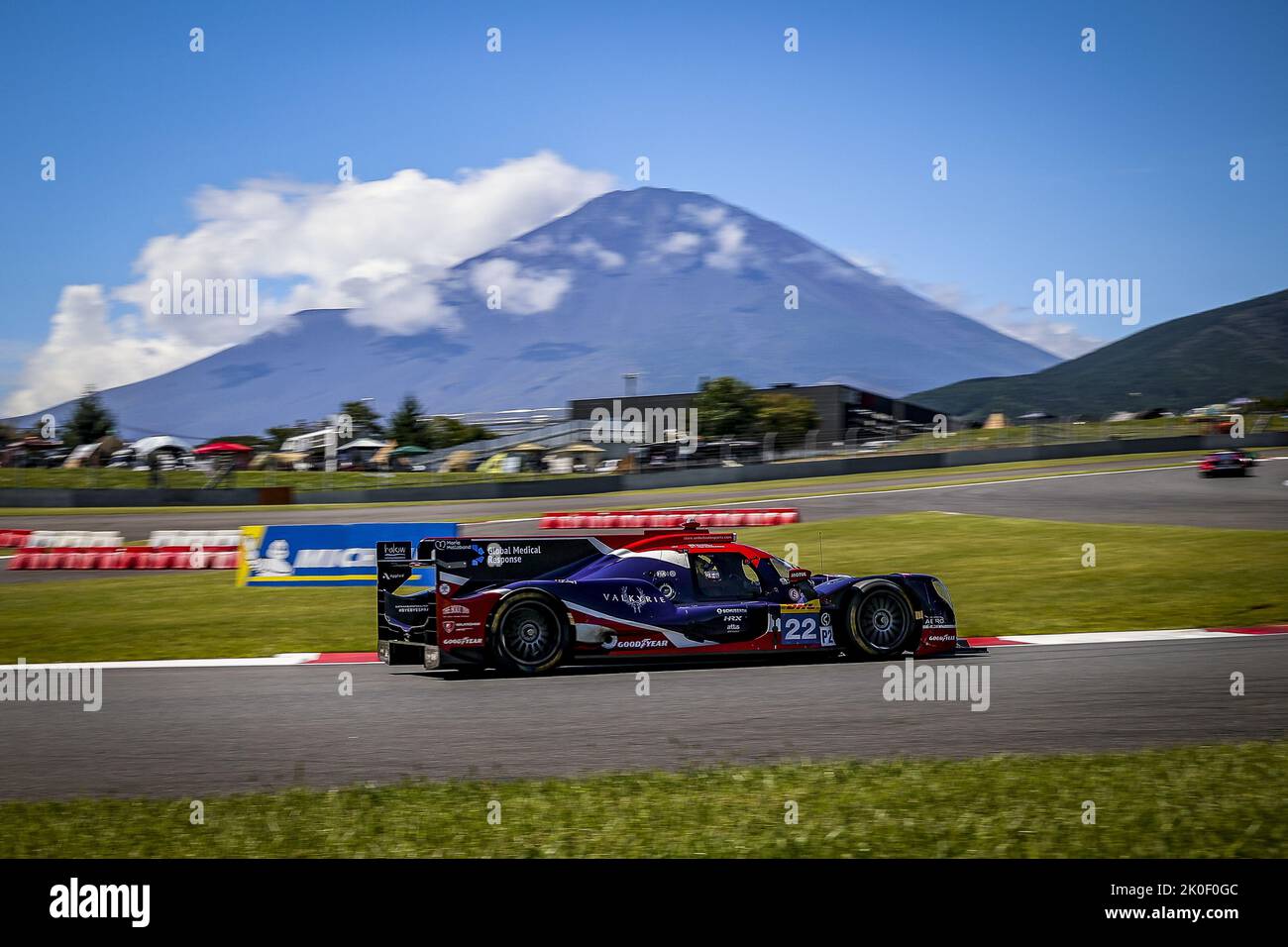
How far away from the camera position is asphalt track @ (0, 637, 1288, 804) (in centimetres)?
711

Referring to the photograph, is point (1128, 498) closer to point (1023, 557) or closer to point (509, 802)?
point (1023, 557)

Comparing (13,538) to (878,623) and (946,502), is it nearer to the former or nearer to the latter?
(878,623)

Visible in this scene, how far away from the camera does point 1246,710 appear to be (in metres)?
8.35

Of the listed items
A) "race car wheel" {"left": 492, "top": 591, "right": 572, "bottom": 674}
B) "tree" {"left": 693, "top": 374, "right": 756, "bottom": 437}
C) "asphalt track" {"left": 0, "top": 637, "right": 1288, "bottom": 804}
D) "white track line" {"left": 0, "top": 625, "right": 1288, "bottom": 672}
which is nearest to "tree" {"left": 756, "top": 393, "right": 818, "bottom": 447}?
"tree" {"left": 693, "top": 374, "right": 756, "bottom": 437}

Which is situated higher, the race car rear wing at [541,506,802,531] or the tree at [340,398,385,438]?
the tree at [340,398,385,438]

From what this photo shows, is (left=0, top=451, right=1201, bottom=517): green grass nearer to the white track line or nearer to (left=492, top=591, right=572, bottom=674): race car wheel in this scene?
the white track line

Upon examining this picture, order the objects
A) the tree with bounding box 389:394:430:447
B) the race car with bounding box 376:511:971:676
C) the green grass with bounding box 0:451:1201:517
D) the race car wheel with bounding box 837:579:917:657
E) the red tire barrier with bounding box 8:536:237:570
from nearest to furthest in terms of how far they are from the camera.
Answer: the race car with bounding box 376:511:971:676 < the race car wheel with bounding box 837:579:917:657 < the red tire barrier with bounding box 8:536:237:570 < the green grass with bounding box 0:451:1201:517 < the tree with bounding box 389:394:430:447

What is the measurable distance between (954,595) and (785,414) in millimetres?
98385

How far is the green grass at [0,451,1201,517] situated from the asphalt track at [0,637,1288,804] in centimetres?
2840

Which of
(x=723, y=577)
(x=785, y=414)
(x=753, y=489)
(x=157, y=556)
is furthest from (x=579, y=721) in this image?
(x=785, y=414)

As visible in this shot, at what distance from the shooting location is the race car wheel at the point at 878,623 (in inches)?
452

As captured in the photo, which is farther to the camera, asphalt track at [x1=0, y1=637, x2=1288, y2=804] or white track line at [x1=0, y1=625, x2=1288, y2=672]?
white track line at [x1=0, y1=625, x2=1288, y2=672]
